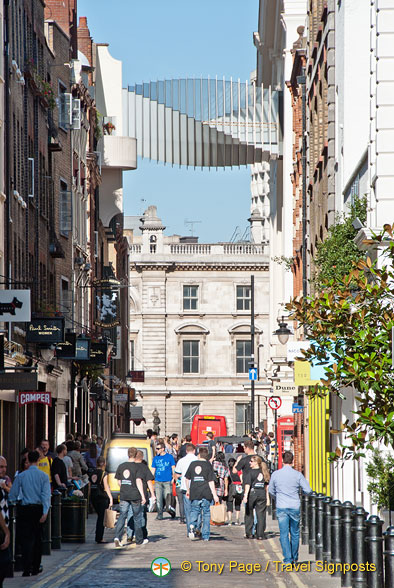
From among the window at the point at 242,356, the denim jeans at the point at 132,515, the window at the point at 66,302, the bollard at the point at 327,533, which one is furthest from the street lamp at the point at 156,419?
the bollard at the point at 327,533

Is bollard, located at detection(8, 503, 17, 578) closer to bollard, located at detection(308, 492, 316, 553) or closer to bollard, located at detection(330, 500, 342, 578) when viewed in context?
bollard, located at detection(330, 500, 342, 578)

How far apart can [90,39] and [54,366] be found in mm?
25817

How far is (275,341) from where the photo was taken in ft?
186

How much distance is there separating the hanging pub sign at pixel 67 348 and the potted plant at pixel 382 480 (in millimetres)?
17384

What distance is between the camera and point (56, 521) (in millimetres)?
21375

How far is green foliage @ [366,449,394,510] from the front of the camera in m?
18.8

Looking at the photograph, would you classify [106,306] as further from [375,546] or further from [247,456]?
[375,546]

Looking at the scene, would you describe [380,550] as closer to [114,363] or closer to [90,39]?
[90,39]

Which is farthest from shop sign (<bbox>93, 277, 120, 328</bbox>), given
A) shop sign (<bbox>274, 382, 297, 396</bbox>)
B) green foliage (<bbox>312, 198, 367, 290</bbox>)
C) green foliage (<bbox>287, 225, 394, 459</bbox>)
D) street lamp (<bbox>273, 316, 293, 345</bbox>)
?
green foliage (<bbox>287, 225, 394, 459</bbox>)

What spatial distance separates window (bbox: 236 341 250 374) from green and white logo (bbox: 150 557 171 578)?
264 feet

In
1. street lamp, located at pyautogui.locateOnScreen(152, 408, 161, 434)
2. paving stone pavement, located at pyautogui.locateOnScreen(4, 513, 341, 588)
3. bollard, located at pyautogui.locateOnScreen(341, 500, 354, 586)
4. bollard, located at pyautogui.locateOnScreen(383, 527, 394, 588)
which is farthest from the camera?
street lamp, located at pyautogui.locateOnScreen(152, 408, 161, 434)

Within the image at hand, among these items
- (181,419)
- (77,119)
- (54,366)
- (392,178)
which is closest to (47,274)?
(54,366)

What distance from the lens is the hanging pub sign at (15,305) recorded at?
26.4 meters

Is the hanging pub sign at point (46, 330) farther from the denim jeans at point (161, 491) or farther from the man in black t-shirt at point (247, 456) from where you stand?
the man in black t-shirt at point (247, 456)
